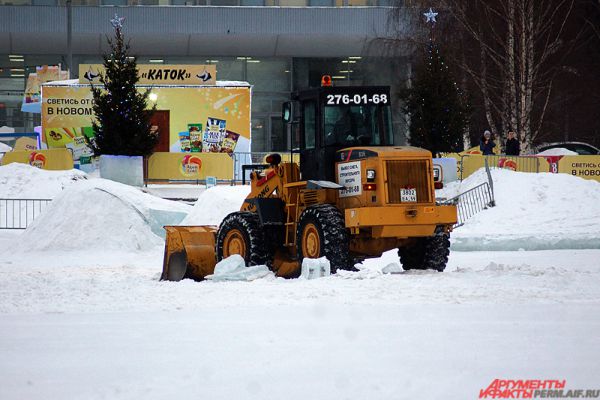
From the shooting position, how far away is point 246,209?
16969mm

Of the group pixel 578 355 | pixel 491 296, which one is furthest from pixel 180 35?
pixel 578 355

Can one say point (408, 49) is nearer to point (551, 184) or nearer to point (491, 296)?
point (551, 184)

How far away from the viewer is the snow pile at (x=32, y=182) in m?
27.6

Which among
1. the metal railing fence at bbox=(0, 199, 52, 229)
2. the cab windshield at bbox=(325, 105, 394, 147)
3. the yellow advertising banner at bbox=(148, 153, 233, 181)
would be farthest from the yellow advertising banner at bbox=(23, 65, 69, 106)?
the cab windshield at bbox=(325, 105, 394, 147)

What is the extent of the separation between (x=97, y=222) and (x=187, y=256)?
639 cm

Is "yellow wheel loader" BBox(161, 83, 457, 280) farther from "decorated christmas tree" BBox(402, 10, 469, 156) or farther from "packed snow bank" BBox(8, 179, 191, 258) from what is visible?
"decorated christmas tree" BBox(402, 10, 469, 156)

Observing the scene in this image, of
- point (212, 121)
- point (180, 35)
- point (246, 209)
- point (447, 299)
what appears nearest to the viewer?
point (447, 299)

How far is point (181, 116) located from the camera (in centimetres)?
3681

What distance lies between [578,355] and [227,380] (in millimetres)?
2885

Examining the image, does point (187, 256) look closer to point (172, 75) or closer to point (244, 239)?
point (244, 239)

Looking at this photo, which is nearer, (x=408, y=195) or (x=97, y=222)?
Answer: (x=408, y=195)

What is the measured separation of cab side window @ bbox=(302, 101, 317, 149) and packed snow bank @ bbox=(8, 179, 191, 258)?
6612mm

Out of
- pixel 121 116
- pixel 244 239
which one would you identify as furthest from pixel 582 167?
pixel 244 239

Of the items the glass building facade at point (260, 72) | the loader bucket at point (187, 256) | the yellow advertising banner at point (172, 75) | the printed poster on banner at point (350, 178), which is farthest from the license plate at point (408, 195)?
the glass building facade at point (260, 72)
